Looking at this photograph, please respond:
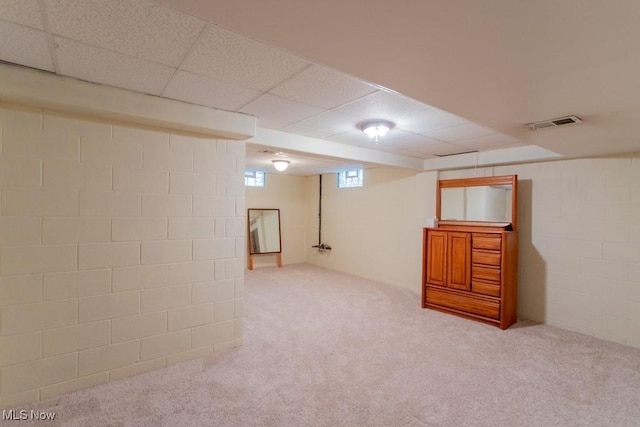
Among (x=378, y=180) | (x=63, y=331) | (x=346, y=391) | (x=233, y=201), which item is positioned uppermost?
(x=378, y=180)

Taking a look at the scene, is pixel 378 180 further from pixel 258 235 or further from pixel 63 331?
pixel 63 331

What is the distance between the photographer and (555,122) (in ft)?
6.67

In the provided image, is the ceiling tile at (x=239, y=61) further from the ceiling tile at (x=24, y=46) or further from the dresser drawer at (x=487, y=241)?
the dresser drawer at (x=487, y=241)

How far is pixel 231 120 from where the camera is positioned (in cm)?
254

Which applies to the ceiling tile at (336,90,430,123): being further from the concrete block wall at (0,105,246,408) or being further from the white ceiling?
the concrete block wall at (0,105,246,408)

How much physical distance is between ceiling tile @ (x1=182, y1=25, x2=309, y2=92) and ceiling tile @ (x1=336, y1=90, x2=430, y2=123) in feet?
2.07

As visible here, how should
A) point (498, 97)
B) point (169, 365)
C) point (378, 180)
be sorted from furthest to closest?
1. point (378, 180)
2. point (169, 365)
3. point (498, 97)

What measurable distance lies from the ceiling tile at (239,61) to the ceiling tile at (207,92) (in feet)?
0.34

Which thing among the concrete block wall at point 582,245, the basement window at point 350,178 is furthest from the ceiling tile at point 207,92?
the basement window at point 350,178

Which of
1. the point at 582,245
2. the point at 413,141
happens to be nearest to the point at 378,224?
the point at 413,141

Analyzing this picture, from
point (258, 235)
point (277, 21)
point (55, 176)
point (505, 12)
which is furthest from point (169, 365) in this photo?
point (258, 235)

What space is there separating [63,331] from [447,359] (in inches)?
121

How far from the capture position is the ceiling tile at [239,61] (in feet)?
4.74

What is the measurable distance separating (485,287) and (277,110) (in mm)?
3117
